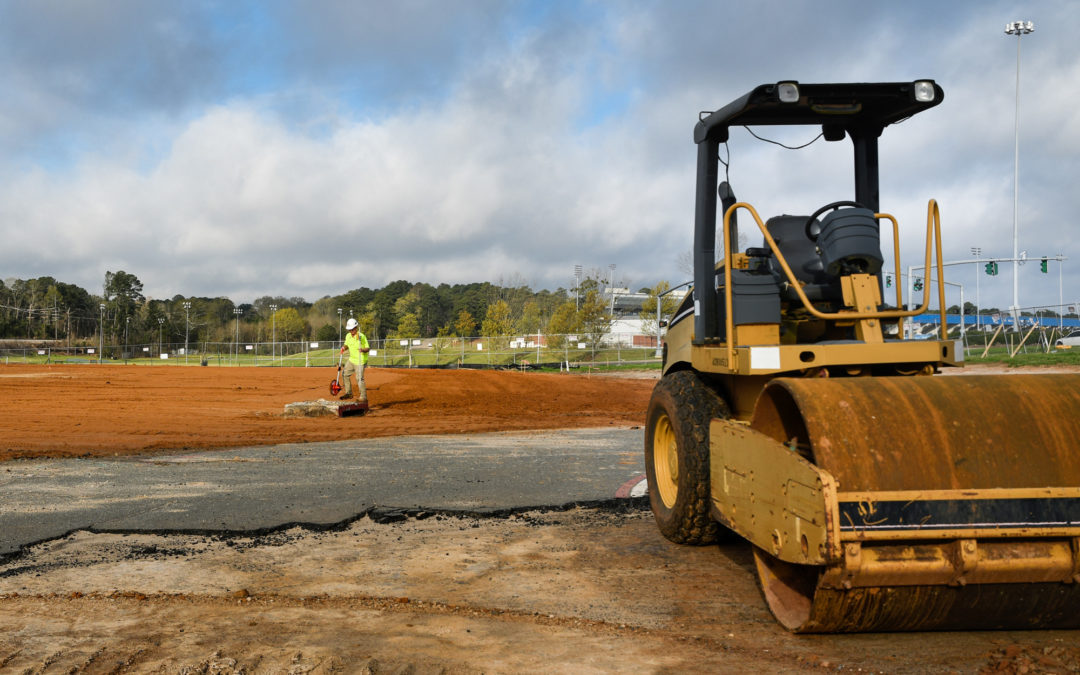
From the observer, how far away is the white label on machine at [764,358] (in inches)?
176

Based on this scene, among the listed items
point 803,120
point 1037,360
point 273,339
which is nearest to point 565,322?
point 1037,360

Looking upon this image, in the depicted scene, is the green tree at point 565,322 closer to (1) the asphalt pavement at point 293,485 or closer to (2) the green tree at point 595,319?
(2) the green tree at point 595,319

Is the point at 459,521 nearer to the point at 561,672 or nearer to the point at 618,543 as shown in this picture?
the point at 618,543

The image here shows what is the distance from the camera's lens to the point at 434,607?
4504 mm

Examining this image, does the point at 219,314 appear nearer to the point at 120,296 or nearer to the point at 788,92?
the point at 120,296

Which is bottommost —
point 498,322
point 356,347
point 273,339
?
point 356,347

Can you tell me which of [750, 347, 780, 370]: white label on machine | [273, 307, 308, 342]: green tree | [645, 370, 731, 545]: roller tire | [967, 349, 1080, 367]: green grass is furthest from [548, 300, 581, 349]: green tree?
[273, 307, 308, 342]: green tree

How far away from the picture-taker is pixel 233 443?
12594 millimetres

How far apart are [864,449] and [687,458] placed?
1.85 metres

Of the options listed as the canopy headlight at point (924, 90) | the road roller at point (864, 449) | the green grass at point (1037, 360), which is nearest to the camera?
the road roller at point (864, 449)

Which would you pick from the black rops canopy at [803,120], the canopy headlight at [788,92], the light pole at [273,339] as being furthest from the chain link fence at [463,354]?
the canopy headlight at [788,92]

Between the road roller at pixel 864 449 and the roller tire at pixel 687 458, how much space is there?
0.05ft

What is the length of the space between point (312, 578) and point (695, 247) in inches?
134

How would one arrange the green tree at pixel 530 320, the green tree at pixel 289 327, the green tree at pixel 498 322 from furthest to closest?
the green tree at pixel 289 327 < the green tree at pixel 530 320 < the green tree at pixel 498 322
